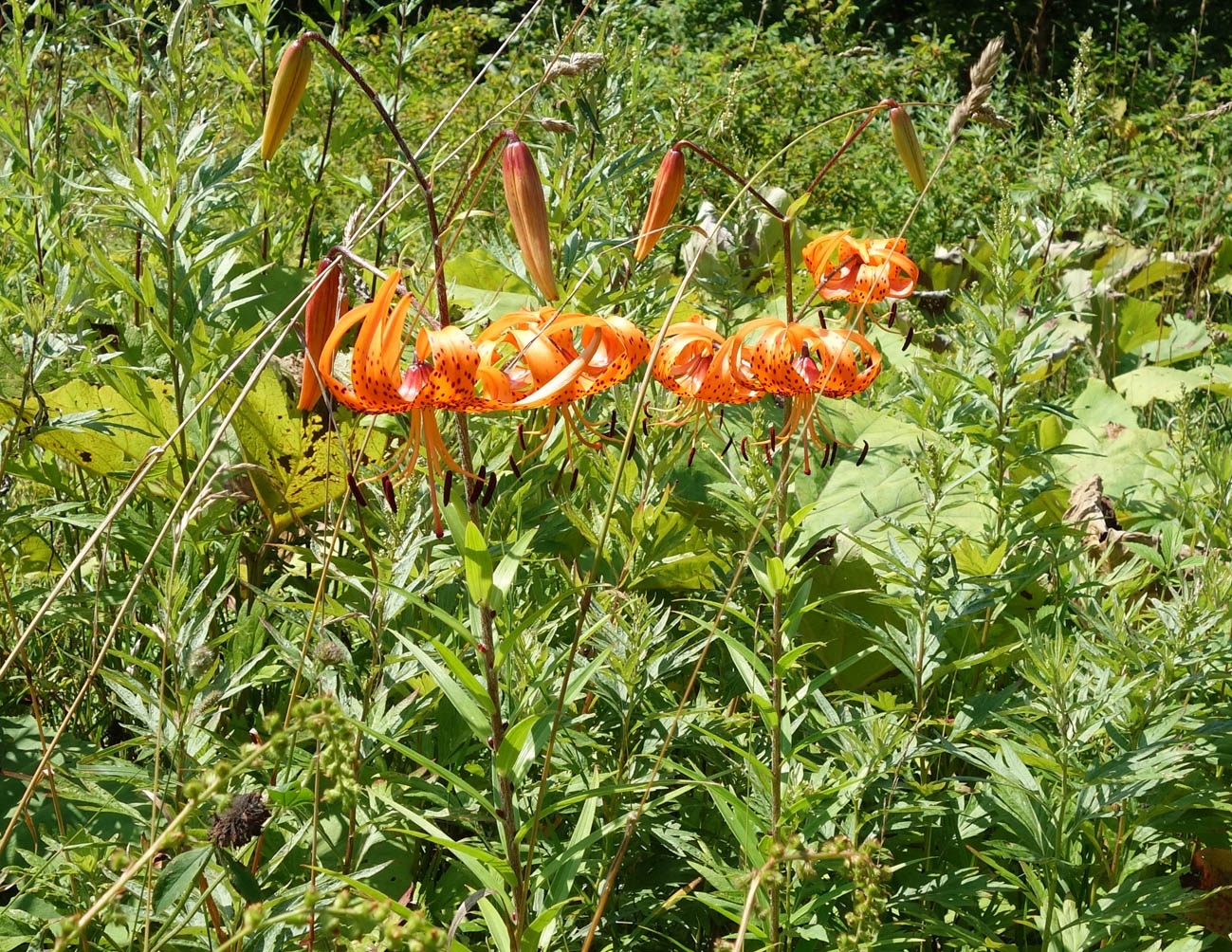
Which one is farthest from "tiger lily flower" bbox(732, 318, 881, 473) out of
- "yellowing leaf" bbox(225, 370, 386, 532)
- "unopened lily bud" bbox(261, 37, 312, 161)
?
"yellowing leaf" bbox(225, 370, 386, 532)

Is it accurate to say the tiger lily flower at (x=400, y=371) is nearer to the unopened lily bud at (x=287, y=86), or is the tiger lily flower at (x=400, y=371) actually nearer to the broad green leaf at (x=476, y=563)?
the broad green leaf at (x=476, y=563)

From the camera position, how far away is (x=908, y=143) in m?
1.35

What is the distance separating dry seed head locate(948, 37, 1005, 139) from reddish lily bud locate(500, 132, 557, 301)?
0.57 meters

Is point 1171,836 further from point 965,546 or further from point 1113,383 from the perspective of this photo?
point 1113,383

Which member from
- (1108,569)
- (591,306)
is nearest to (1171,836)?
(1108,569)

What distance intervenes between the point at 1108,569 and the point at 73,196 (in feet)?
6.41

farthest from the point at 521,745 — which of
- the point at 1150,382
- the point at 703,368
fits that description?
the point at 1150,382

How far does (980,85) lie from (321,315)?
833 mm

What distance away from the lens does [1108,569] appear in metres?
2.10

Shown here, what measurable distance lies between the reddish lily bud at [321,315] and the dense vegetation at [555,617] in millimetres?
32

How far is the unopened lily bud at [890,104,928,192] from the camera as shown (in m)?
1.34

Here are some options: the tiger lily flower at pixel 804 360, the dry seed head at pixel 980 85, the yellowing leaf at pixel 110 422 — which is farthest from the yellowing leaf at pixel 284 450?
the dry seed head at pixel 980 85

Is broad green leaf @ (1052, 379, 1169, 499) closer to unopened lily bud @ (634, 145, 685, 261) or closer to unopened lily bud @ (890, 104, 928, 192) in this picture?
unopened lily bud @ (890, 104, 928, 192)

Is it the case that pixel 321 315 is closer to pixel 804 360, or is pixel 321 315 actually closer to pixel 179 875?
pixel 179 875
